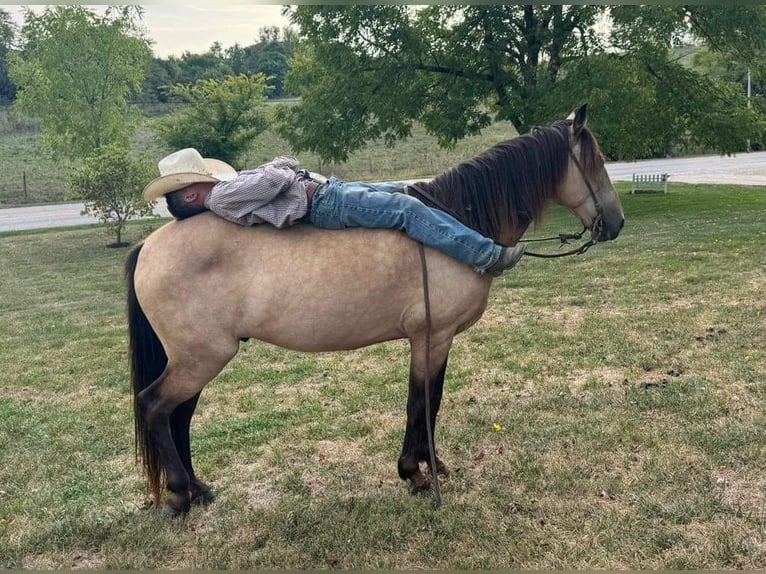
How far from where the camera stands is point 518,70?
15055 millimetres

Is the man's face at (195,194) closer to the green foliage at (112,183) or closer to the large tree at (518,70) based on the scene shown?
the large tree at (518,70)

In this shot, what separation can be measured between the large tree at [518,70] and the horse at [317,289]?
33.7 feet

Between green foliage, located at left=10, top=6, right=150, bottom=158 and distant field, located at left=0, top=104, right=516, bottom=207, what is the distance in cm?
640

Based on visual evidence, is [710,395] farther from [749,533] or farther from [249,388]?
[249,388]

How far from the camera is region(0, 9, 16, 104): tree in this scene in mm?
22872

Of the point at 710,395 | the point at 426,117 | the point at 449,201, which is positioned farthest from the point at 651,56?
the point at 449,201

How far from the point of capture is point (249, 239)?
2982mm

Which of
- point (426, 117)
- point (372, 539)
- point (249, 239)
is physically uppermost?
point (426, 117)

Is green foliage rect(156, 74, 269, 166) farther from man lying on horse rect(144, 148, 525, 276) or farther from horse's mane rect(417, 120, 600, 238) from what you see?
horse's mane rect(417, 120, 600, 238)

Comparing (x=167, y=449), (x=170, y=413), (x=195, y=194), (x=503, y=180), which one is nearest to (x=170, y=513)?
(x=167, y=449)

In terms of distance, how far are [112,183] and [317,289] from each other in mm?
13478

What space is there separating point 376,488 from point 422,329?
3.30ft

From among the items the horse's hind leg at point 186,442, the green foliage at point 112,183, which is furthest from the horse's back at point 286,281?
→ the green foliage at point 112,183

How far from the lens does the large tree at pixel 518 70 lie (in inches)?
510
